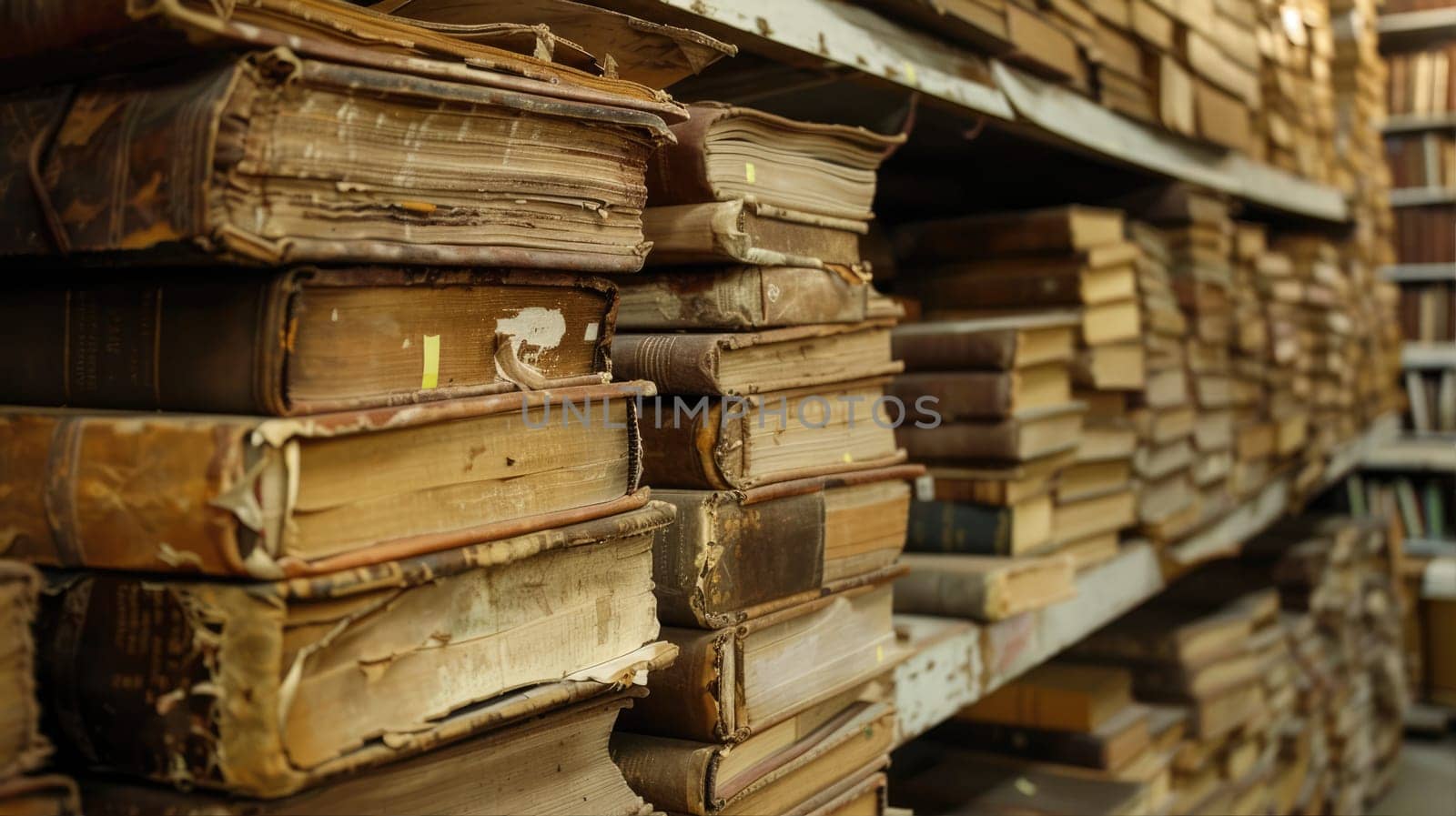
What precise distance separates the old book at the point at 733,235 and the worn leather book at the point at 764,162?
0.5 inches

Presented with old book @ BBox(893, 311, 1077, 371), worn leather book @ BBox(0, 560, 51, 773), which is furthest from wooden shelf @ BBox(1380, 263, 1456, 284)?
worn leather book @ BBox(0, 560, 51, 773)

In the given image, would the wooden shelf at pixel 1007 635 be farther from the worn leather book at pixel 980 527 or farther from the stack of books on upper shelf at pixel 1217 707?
the stack of books on upper shelf at pixel 1217 707

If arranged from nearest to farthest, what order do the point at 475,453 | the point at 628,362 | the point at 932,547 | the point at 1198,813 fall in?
1. the point at 475,453
2. the point at 628,362
3. the point at 932,547
4. the point at 1198,813

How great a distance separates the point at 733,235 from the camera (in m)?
1.10

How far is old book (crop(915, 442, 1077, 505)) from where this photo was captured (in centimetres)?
190

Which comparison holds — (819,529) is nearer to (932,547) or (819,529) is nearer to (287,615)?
(287,615)

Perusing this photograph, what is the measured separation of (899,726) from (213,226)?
107 centimetres

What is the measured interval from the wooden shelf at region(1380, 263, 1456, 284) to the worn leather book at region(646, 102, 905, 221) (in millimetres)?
5175

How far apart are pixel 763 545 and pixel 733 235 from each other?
30 centimetres

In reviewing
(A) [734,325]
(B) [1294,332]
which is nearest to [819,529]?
(A) [734,325]

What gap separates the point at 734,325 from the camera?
1.15 meters

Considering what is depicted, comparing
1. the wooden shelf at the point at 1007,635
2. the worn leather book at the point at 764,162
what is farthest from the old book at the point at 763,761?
the worn leather book at the point at 764,162

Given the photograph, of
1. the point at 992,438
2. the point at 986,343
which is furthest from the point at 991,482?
the point at 986,343

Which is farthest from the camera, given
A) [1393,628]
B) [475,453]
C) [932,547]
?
[1393,628]
